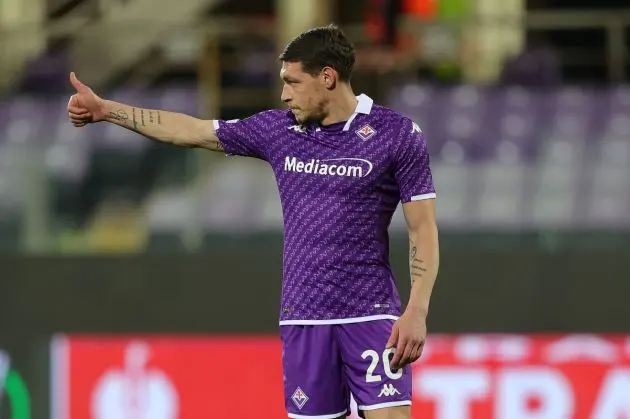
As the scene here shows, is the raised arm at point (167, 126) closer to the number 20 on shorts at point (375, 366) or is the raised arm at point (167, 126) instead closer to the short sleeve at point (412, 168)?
the short sleeve at point (412, 168)

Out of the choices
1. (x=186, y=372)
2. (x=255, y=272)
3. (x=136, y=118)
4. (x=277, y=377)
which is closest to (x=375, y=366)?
(x=136, y=118)

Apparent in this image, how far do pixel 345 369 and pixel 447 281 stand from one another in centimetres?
388

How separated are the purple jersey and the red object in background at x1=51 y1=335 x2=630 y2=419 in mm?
3321

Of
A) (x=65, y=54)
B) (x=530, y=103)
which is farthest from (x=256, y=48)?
(x=530, y=103)

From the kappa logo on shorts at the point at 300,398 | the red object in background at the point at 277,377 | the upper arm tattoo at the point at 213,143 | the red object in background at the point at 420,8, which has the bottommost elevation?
the red object in background at the point at 277,377

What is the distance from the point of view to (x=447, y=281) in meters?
8.48

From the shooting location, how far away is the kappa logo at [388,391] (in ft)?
15.0

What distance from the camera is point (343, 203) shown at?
458 centimetres

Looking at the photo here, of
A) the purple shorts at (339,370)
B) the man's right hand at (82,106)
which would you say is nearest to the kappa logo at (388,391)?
the purple shorts at (339,370)

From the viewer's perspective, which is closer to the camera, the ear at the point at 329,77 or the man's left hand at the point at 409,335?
the man's left hand at the point at 409,335

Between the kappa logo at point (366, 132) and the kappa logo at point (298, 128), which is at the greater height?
the kappa logo at point (298, 128)

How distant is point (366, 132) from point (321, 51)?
1.04ft

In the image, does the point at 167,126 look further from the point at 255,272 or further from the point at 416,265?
the point at 255,272

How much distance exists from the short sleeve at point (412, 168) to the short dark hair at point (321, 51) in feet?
0.98
